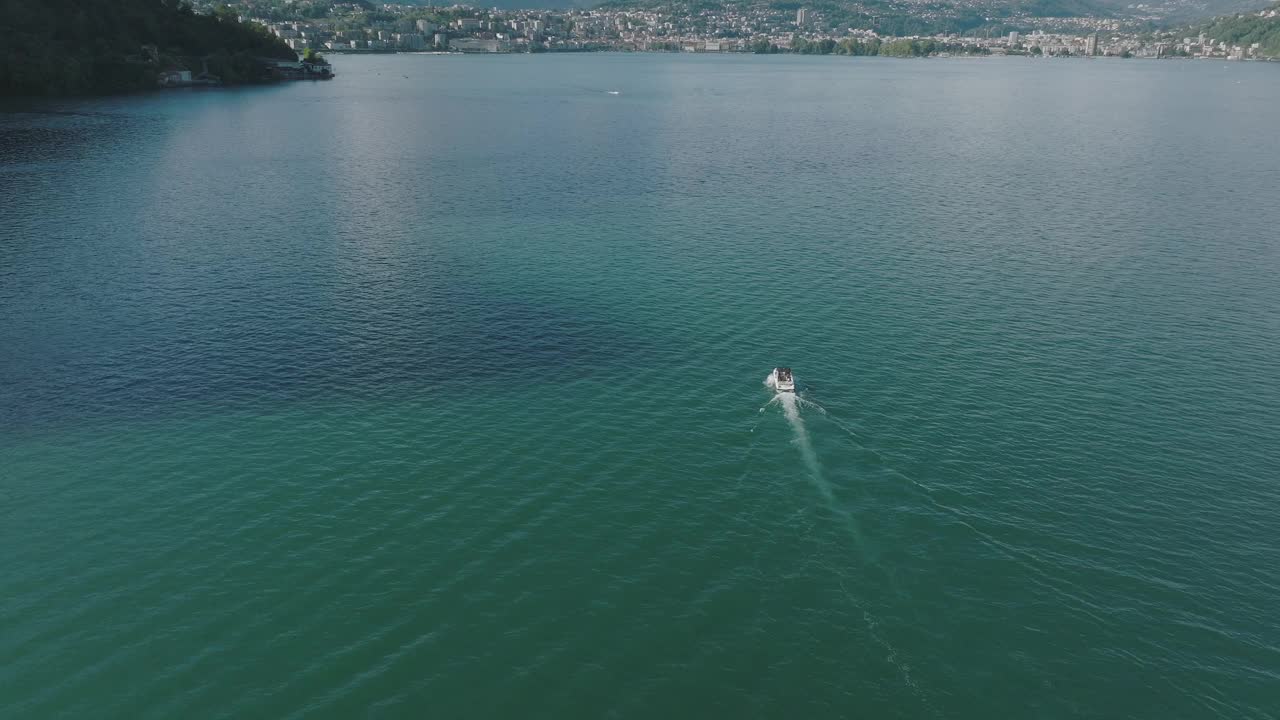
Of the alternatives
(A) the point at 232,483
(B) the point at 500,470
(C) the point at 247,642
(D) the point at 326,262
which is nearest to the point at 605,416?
(B) the point at 500,470

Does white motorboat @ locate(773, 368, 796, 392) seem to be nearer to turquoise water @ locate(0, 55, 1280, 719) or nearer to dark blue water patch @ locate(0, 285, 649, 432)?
turquoise water @ locate(0, 55, 1280, 719)

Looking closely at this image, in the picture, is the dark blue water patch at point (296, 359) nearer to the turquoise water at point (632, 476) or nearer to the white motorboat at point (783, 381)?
the turquoise water at point (632, 476)

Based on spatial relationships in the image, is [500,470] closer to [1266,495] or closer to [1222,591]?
[1222,591]

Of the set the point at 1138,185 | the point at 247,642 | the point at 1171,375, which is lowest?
the point at 247,642

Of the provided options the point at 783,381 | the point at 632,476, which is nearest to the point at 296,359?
the point at 632,476

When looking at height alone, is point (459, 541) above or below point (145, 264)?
below

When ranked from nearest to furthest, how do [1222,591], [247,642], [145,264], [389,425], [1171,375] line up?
1. [247,642]
2. [1222,591]
3. [389,425]
4. [1171,375]
5. [145,264]

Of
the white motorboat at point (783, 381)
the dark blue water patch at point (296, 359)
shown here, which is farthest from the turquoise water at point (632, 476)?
the white motorboat at point (783, 381)

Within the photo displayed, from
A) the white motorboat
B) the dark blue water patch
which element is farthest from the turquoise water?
the white motorboat

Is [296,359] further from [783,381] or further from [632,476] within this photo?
[783,381]

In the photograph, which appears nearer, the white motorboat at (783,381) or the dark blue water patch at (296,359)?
the dark blue water patch at (296,359)
